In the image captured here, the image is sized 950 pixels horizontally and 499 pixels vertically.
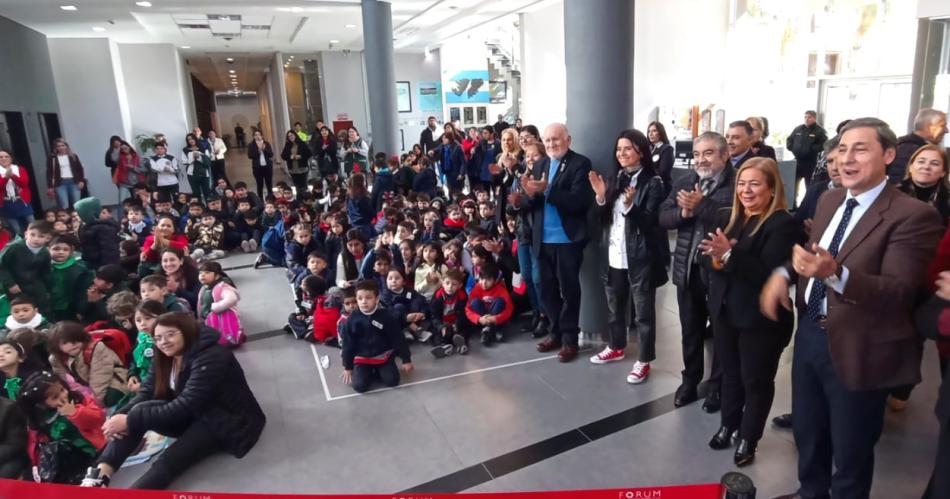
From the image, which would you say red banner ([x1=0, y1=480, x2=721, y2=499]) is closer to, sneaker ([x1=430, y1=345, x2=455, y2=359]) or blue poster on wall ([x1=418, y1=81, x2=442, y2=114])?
sneaker ([x1=430, y1=345, x2=455, y2=359])

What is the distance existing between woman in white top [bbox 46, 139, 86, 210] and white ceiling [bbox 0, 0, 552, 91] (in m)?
2.27

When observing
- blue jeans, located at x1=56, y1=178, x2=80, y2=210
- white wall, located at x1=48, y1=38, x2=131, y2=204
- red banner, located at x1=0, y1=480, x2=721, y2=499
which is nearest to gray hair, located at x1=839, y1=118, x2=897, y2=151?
red banner, located at x1=0, y1=480, x2=721, y2=499

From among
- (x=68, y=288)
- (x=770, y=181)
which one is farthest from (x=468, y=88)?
(x=770, y=181)

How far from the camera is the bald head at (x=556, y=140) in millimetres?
3936

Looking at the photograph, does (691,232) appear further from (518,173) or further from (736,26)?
(736,26)

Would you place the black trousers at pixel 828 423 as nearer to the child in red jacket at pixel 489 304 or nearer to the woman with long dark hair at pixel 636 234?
the woman with long dark hair at pixel 636 234

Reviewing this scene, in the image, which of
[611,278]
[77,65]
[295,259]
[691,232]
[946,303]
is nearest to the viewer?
[946,303]

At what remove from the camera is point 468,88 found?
1730 cm

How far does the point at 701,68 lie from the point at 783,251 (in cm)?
1177

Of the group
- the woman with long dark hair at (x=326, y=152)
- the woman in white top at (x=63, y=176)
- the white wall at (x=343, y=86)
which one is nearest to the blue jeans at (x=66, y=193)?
the woman in white top at (x=63, y=176)

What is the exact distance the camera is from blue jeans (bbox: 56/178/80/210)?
9594 mm

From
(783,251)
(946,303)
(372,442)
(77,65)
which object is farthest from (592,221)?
(77,65)

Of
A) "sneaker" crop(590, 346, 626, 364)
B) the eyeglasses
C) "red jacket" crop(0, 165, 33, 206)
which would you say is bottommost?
"sneaker" crop(590, 346, 626, 364)

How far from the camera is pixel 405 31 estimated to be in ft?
47.7
